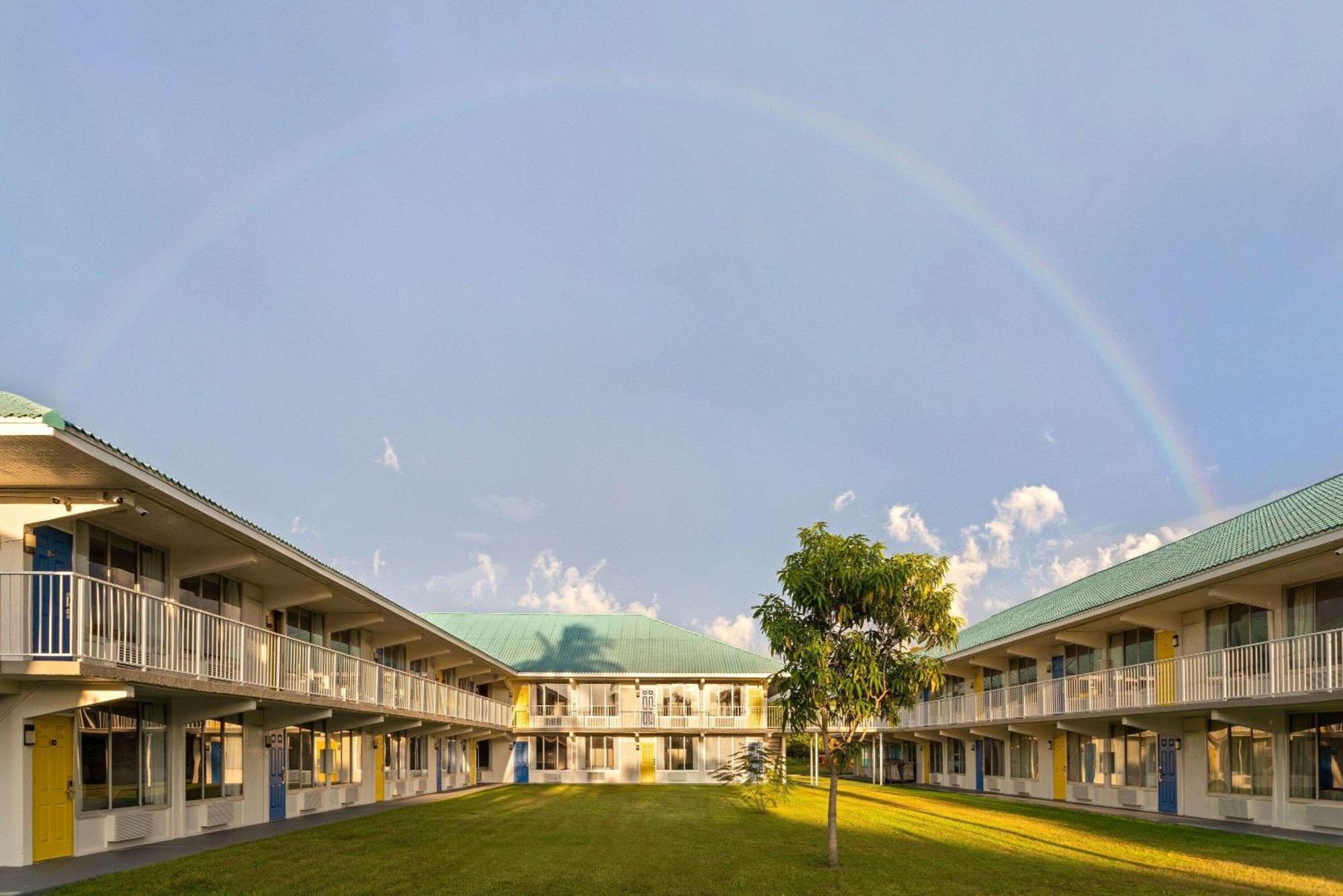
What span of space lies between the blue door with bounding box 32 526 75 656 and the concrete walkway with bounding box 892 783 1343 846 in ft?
71.3

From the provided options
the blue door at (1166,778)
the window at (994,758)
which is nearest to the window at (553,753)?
the window at (994,758)

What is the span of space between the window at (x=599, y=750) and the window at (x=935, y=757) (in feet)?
53.5

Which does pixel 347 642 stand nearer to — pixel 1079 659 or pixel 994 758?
pixel 1079 659

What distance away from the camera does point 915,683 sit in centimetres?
1695

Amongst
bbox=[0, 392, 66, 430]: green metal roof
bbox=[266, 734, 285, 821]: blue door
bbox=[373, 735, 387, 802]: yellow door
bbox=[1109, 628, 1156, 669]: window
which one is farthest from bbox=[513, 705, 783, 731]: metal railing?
bbox=[0, 392, 66, 430]: green metal roof

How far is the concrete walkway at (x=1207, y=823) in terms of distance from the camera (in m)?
21.2

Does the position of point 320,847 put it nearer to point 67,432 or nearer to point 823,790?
point 67,432

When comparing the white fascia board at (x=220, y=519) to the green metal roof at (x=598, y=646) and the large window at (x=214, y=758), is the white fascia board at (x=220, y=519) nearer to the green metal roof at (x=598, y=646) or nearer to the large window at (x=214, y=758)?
the large window at (x=214, y=758)

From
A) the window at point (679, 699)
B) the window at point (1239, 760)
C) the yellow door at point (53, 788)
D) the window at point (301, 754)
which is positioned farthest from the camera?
the window at point (679, 699)

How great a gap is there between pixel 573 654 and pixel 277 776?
31.7m

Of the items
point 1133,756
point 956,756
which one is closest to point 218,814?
point 1133,756

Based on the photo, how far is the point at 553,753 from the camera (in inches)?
2175

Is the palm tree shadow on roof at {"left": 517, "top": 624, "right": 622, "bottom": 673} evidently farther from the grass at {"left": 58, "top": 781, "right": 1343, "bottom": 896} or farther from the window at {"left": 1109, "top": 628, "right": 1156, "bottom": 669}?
the window at {"left": 1109, "top": 628, "right": 1156, "bottom": 669}

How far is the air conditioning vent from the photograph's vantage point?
22067mm
